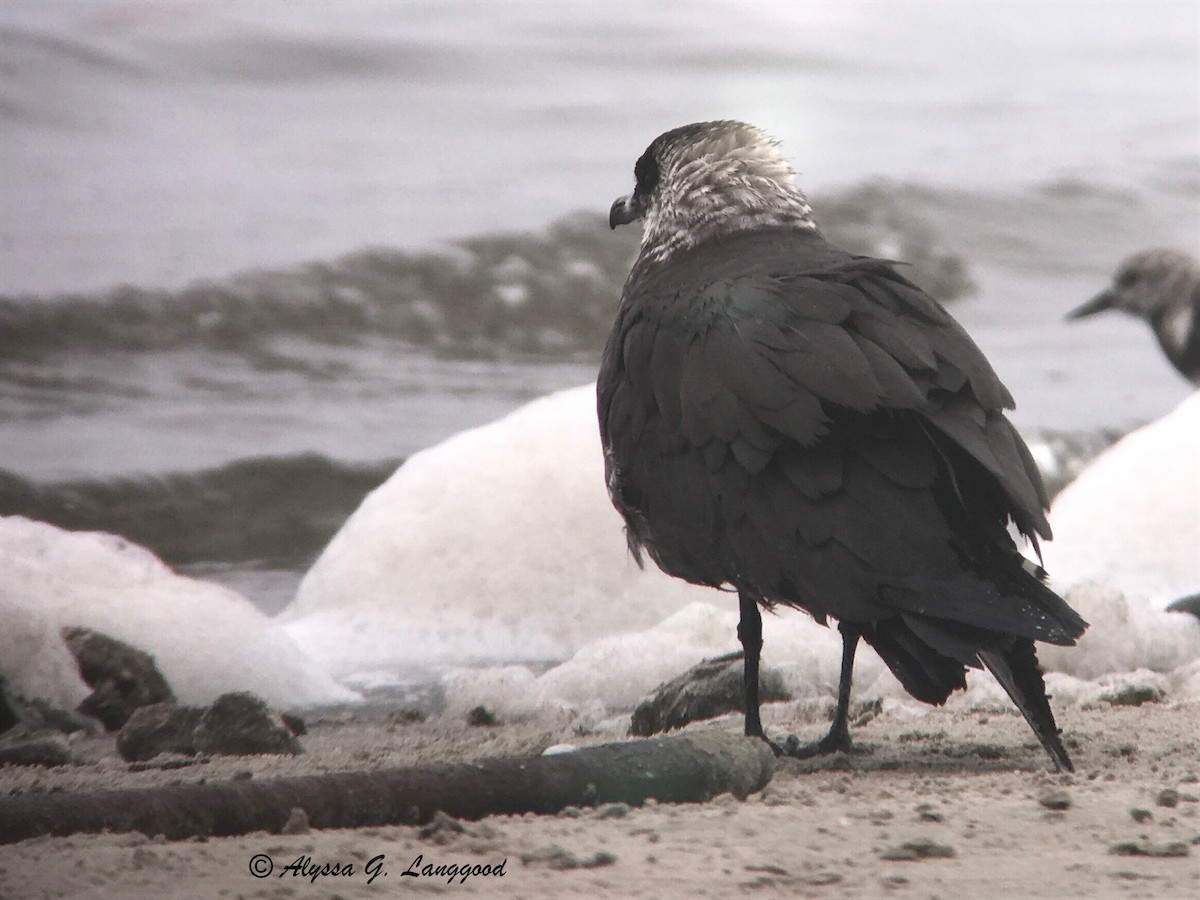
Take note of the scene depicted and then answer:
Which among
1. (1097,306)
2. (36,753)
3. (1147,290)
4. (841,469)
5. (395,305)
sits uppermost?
(1147,290)

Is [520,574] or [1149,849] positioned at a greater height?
[520,574]

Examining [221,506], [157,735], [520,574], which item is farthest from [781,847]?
[221,506]

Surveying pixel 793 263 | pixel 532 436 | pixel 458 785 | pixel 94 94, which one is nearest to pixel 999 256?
pixel 94 94

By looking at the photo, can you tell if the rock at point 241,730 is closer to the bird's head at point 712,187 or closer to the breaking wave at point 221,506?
the bird's head at point 712,187

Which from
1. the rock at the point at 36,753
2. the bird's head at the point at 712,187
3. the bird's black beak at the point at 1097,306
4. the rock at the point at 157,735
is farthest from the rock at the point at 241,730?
the bird's black beak at the point at 1097,306

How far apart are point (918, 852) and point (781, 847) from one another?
0.57ft

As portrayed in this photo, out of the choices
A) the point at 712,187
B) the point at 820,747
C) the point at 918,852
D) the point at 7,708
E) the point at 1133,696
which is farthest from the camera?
the point at 7,708

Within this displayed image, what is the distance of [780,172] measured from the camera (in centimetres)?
371

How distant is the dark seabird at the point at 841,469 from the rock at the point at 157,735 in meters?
0.96

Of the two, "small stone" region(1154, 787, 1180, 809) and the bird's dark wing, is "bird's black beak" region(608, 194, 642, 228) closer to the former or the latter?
the bird's dark wing

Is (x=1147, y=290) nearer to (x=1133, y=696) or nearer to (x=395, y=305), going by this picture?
(x=395, y=305)

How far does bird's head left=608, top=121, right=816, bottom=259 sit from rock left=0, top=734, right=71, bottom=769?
1.58 metres

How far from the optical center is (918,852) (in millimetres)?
2139

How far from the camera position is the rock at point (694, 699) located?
3518 mm
